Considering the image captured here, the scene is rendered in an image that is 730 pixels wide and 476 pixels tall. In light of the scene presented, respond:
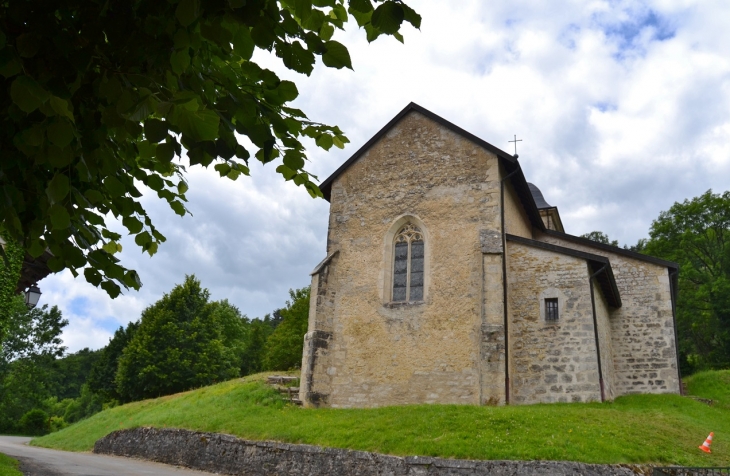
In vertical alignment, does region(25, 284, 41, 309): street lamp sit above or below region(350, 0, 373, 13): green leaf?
below

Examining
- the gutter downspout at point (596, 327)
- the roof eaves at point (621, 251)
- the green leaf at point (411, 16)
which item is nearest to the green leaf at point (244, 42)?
the green leaf at point (411, 16)

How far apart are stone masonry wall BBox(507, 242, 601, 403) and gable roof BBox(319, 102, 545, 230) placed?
7.67 feet

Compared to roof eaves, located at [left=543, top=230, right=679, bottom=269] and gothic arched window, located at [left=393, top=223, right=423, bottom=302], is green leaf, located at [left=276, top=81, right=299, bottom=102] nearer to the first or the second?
gothic arched window, located at [left=393, top=223, right=423, bottom=302]

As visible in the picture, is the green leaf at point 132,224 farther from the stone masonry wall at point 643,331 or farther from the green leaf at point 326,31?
the stone masonry wall at point 643,331

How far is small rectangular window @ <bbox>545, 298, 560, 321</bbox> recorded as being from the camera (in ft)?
56.7

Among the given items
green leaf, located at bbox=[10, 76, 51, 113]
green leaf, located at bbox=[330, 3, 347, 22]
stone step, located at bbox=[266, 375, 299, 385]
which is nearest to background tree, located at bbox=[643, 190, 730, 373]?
stone step, located at bbox=[266, 375, 299, 385]

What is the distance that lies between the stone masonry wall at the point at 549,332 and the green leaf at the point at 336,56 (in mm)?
14772

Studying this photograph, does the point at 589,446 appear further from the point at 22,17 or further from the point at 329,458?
the point at 22,17

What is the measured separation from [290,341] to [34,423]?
61.8ft

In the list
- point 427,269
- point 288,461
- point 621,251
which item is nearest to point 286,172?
point 288,461

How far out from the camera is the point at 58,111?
9.59 ft

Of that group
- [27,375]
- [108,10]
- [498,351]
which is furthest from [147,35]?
[27,375]

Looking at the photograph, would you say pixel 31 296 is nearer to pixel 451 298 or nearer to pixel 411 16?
pixel 411 16

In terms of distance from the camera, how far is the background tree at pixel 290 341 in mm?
39469
